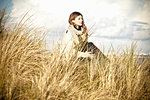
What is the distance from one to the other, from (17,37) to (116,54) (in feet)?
5.76

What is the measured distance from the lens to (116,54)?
2.55 meters

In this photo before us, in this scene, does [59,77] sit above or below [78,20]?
below

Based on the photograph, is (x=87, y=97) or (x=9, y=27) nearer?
(x=87, y=97)

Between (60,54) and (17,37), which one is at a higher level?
(17,37)

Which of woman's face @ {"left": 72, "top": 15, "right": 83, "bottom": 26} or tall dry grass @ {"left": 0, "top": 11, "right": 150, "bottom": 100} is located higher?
woman's face @ {"left": 72, "top": 15, "right": 83, "bottom": 26}

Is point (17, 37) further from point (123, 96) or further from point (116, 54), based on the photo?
point (123, 96)

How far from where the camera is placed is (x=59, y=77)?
76.2 inches

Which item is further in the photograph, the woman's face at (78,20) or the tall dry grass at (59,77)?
the woman's face at (78,20)

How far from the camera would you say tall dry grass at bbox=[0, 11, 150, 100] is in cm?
157

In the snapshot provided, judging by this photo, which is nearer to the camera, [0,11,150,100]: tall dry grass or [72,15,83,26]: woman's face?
[0,11,150,100]: tall dry grass

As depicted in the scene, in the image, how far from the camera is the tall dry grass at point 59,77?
1572 millimetres

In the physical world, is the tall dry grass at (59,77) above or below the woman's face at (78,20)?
below

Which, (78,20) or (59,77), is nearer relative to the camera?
(59,77)

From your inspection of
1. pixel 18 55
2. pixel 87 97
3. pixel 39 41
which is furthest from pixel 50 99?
pixel 39 41
